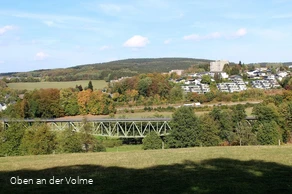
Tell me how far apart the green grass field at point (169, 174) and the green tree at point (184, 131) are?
26.2m

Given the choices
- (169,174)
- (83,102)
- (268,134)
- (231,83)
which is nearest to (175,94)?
(83,102)

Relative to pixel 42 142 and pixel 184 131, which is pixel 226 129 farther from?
pixel 42 142

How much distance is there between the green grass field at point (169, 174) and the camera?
10102 mm

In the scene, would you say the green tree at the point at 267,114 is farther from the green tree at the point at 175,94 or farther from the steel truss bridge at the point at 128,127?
the green tree at the point at 175,94

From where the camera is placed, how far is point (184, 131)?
43906mm

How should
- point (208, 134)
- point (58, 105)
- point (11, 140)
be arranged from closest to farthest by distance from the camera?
point (11, 140), point (208, 134), point (58, 105)

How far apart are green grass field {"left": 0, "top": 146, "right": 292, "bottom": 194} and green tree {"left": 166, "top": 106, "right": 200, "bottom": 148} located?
26215 mm

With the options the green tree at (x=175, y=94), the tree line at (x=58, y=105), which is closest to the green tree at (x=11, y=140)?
the tree line at (x=58, y=105)

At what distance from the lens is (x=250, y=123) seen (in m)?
51.7

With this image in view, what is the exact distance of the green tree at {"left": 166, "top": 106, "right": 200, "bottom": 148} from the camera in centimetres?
4316

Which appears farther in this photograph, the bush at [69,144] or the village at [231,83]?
the village at [231,83]

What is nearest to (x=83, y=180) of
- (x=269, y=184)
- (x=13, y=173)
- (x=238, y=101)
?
(x=13, y=173)

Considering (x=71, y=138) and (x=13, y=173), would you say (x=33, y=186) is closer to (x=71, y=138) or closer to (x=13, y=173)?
(x=13, y=173)

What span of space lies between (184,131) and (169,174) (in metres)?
32.0
